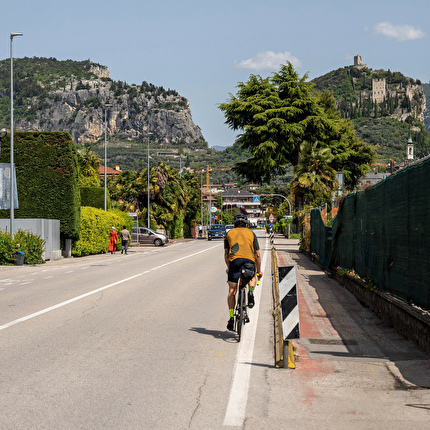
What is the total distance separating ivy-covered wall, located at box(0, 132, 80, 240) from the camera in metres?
33.7

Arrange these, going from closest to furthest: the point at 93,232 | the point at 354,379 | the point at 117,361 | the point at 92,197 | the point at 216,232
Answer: the point at 354,379
the point at 117,361
the point at 93,232
the point at 92,197
the point at 216,232

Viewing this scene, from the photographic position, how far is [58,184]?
3372 cm

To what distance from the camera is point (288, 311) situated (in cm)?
768

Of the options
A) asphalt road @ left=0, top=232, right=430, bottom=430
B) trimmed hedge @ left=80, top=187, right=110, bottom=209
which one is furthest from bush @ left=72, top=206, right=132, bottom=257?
asphalt road @ left=0, top=232, right=430, bottom=430

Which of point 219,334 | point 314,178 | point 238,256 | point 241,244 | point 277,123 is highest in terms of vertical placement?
point 277,123

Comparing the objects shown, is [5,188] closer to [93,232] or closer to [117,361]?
[93,232]

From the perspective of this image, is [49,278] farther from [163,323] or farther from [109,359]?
[109,359]

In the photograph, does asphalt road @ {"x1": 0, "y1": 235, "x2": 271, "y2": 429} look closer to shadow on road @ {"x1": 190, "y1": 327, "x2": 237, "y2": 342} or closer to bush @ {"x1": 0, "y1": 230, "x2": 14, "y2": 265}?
shadow on road @ {"x1": 190, "y1": 327, "x2": 237, "y2": 342}

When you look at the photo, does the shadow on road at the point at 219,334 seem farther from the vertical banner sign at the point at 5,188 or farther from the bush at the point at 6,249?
the vertical banner sign at the point at 5,188

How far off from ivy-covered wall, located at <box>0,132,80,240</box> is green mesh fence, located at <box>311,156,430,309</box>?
20.8 m

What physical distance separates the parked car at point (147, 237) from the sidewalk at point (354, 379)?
45.6 m

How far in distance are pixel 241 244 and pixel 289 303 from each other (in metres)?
1.76

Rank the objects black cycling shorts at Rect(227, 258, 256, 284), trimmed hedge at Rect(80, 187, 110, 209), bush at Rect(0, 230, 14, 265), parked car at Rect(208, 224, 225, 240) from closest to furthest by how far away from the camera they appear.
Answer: black cycling shorts at Rect(227, 258, 256, 284)
bush at Rect(0, 230, 14, 265)
trimmed hedge at Rect(80, 187, 110, 209)
parked car at Rect(208, 224, 225, 240)

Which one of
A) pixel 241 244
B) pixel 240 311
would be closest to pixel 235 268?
pixel 241 244
